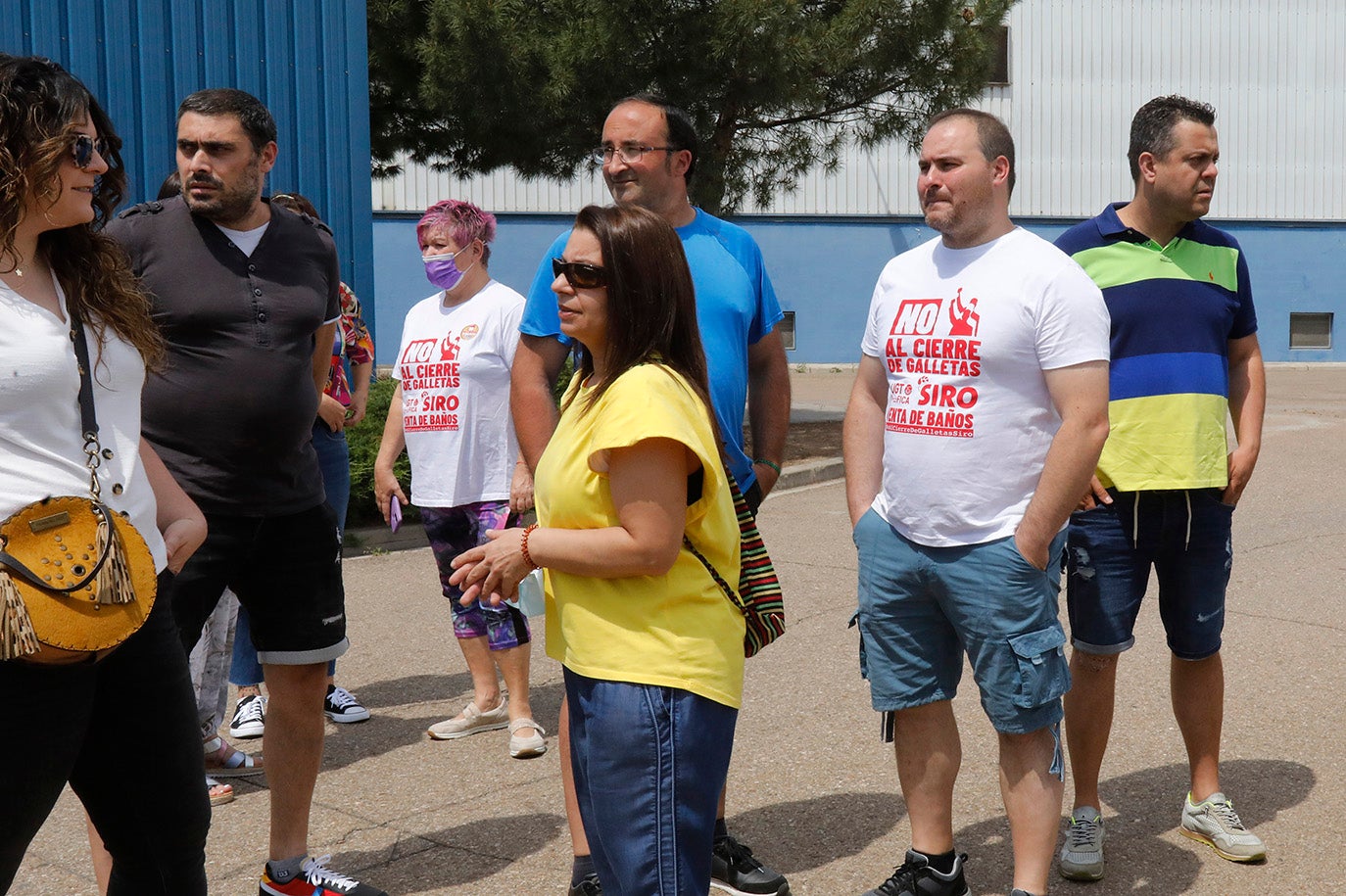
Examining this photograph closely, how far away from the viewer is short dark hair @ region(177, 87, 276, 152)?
3.54 metres

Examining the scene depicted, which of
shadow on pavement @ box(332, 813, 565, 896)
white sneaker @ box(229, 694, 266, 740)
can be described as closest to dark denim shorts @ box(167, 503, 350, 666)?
shadow on pavement @ box(332, 813, 565, 896)

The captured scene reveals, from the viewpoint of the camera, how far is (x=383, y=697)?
5.73 meters

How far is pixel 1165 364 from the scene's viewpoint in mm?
3818

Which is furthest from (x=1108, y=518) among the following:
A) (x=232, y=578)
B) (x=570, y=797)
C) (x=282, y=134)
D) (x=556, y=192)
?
(x=556, y=192)

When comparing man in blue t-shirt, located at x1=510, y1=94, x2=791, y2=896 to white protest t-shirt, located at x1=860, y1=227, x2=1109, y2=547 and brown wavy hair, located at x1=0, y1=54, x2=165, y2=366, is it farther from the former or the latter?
brown wavy hair, located at x1=0, y1=54, x2=165, y2=366

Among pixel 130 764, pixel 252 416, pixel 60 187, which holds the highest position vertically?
pixel 60 187

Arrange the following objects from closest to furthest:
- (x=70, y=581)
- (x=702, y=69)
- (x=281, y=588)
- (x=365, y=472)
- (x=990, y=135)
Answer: (x=70, y=581) < (x=990, y=135) < (x=281, y=588) < (x=365, y=472) < (x=702, y=69)

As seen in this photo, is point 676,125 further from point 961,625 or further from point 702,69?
point 702,69

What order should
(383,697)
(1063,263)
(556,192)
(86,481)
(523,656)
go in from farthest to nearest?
1. (556,192)
2. (383,697)
3. (523,656)
4. (1063,263)
5. (86,481)

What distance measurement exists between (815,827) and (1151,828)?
98 centimetres

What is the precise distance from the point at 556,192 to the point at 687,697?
72.7ft

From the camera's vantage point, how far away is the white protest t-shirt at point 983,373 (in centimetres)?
317

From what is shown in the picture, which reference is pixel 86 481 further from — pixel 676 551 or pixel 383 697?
pixel 383 697

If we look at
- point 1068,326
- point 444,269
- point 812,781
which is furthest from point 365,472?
point 1068,326
